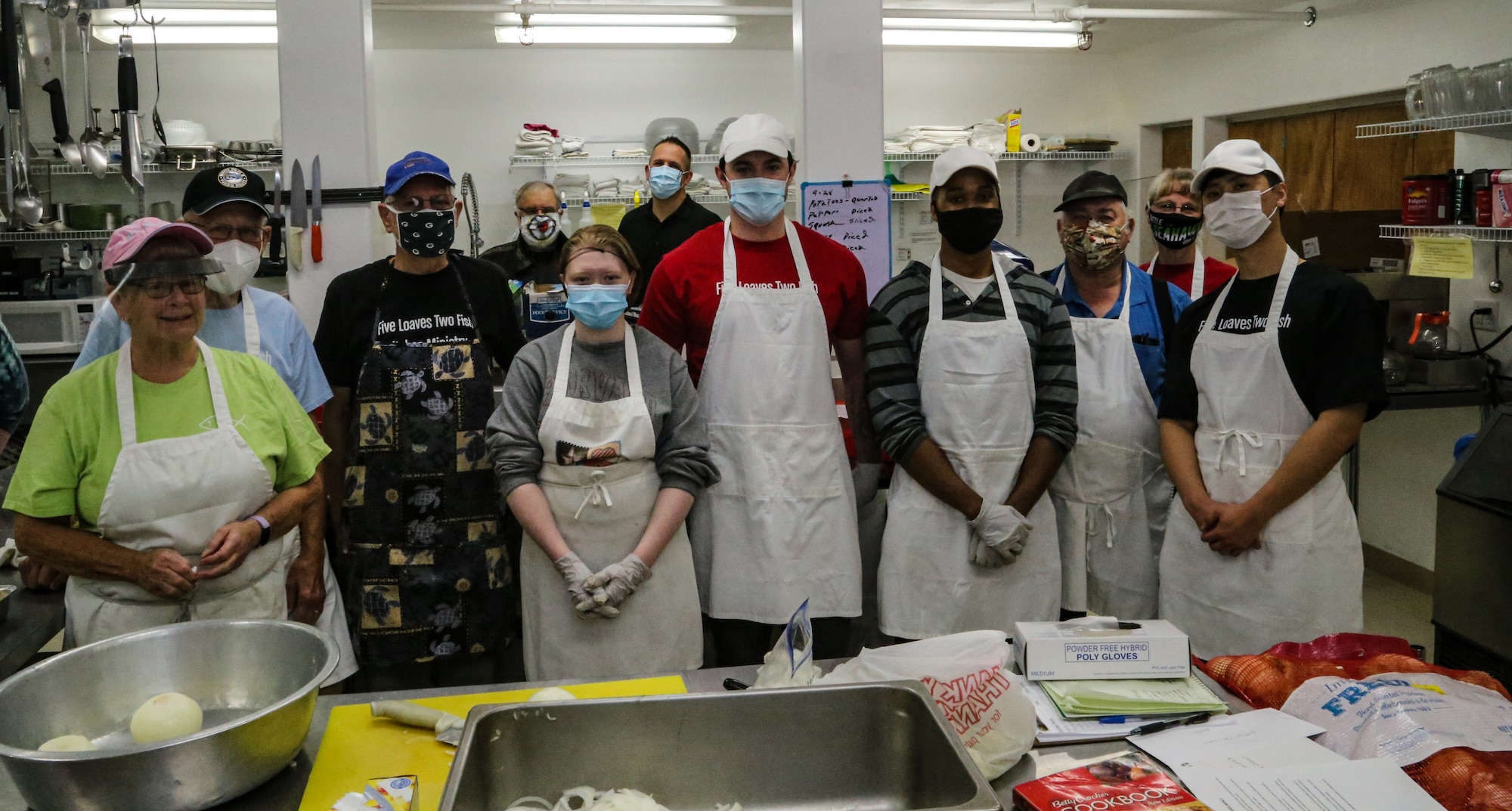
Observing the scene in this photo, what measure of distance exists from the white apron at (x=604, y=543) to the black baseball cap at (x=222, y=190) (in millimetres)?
820

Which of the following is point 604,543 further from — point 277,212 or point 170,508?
point 277,212

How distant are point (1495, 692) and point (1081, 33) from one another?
522 cm

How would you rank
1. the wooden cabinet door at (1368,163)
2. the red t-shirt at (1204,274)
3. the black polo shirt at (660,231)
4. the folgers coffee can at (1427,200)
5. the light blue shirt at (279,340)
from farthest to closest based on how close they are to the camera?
the wooden cabinet door at (1368,163), the folgers coffee can at (1427,200), the black polo shirt at (660,231), the red t-shirt at (1204,274), the light blue shirt at (279,340)

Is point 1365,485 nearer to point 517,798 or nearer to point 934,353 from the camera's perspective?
point 934,353

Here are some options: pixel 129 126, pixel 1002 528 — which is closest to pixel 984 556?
pixel 1002 528

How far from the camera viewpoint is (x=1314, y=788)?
1366 mm

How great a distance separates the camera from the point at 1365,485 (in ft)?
17.4

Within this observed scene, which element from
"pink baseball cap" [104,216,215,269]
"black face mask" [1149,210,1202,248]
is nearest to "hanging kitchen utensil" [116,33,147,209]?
"pink baseball cap" [104,216,215,269]

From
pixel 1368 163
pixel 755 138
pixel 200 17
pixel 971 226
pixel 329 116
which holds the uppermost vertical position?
pixel 200 17

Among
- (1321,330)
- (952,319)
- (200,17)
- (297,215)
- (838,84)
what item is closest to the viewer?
(1321,330)

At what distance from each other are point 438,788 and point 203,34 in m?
5.64

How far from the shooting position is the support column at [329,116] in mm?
3080

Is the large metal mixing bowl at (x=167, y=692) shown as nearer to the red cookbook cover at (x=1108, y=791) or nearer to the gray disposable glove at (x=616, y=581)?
the gray disposable glove at (x=616, y=581)

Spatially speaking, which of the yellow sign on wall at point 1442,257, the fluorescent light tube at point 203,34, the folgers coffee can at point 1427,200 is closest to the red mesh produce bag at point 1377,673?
the yellow sign on wall at point 1442,257
